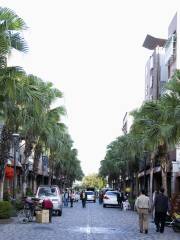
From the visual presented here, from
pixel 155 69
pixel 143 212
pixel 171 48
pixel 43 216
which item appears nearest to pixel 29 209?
pixel 43 216

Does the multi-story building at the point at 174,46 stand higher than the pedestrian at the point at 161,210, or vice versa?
the multi-story building at the point at 174,46

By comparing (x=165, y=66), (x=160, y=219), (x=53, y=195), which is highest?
(x=165, y=66)

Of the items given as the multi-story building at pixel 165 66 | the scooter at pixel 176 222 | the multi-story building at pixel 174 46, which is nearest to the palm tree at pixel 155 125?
the scooter at pixel 176 222

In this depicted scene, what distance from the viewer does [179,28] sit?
5212 centimetres

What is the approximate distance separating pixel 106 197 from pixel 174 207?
98.9ft

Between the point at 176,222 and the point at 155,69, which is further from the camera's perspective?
the point at 155,69

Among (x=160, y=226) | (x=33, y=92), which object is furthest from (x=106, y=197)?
(x=33, y=92)

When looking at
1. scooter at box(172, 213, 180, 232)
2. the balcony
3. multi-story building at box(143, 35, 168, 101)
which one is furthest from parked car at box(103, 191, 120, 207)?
scooter at box(172, 213, 180, 232)

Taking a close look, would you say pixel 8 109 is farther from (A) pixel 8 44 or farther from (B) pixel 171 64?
(B) pixel 171 64

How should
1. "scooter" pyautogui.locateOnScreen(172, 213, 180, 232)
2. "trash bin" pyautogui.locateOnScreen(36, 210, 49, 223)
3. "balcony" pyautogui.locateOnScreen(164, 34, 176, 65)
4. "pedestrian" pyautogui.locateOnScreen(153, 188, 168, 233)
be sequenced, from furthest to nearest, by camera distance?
"balcony" pyautogui.locateOnScreen(164, 34, 176, 65)
"trash bin" pyautogui.locateOnScreen(36, 210, 49, 223)
"scooter" pyautogui.locateOnScreen(172, 213, 180, 232)
"pedestrian" pyautogui.locateOnScreen(153, 188, 168, 233)

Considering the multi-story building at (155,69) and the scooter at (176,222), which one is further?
the multi-story building at (155,69)

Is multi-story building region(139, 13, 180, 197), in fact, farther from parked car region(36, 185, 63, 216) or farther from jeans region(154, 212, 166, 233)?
jeans region(154, 212, 166, 233)

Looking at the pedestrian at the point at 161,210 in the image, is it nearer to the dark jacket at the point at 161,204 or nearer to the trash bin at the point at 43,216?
the dark jacket at the point at 161,204

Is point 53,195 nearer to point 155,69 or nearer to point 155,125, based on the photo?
point 155,125
